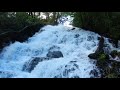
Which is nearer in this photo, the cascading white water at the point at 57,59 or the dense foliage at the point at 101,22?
the cascading white water at the point at 57,59

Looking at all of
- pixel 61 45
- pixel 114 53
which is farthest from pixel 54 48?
pixel 114 53

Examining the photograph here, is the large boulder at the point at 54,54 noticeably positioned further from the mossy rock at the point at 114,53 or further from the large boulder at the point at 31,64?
the mossy rock at the point at 114,53

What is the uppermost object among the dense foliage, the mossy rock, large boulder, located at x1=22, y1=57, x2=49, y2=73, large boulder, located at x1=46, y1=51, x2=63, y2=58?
the dense foliage

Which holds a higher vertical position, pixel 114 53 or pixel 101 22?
pixel 101 22

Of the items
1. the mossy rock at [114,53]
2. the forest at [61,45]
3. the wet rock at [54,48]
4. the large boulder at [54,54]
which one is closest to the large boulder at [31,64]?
the forest at [61,45]

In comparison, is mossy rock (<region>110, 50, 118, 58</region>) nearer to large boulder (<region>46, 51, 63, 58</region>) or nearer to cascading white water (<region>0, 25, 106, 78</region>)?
cascading white water (<region>0, 25, 106, 78</region>)

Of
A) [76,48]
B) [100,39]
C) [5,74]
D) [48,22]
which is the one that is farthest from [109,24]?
[5,74]

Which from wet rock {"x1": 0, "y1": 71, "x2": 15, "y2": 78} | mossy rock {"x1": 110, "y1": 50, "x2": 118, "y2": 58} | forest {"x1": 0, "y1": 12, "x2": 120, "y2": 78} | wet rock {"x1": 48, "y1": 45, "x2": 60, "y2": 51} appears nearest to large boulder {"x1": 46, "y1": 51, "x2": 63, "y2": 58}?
forest {"x1": 0, "y1": 12, "x2": 120, "y2": 78}

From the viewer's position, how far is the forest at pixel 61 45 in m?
5.84

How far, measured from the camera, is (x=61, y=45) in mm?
7078

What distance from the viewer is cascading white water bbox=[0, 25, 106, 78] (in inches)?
223

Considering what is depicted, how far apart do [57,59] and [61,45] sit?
3.00ft

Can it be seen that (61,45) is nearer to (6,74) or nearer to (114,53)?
(114,53)
